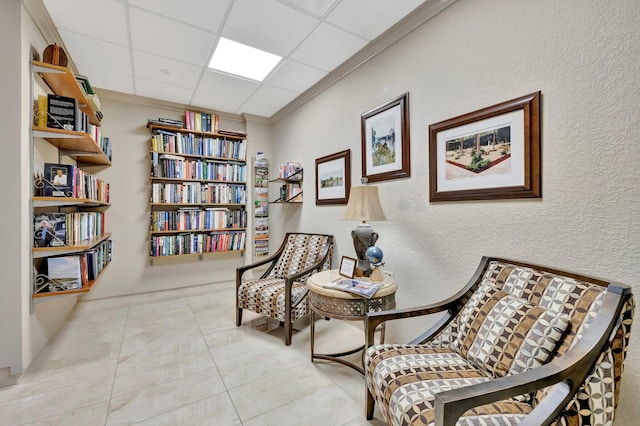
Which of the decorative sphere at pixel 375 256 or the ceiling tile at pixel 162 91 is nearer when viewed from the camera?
the decorative sphere at pixel 375 256

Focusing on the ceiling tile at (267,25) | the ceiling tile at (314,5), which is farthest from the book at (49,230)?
the ceiling tile at (314,5)

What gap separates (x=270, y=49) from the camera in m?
2.54

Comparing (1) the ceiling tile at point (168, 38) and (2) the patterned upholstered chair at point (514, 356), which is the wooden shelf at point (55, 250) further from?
(2) the patterned upholstered chair at point (514, 356)

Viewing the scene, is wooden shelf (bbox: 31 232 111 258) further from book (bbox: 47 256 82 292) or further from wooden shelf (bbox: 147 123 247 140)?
wooden shelf (bbox: 147 123 247 140)

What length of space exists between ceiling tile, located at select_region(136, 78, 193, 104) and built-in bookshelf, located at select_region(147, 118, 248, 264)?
0.26 meters

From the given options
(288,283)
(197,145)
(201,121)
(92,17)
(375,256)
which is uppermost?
(92,17)

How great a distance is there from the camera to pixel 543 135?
1.47m

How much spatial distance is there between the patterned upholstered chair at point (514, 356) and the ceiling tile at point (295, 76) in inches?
98.0

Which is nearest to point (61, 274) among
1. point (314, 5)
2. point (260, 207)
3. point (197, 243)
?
point (197, 243)

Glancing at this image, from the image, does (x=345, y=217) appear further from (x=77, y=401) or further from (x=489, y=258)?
(x=77, y=401)

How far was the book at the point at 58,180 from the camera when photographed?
6.73 feet

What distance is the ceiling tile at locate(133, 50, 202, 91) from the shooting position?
106 inches

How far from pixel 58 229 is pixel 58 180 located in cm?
37

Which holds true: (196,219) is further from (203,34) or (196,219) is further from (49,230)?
(203,34)
